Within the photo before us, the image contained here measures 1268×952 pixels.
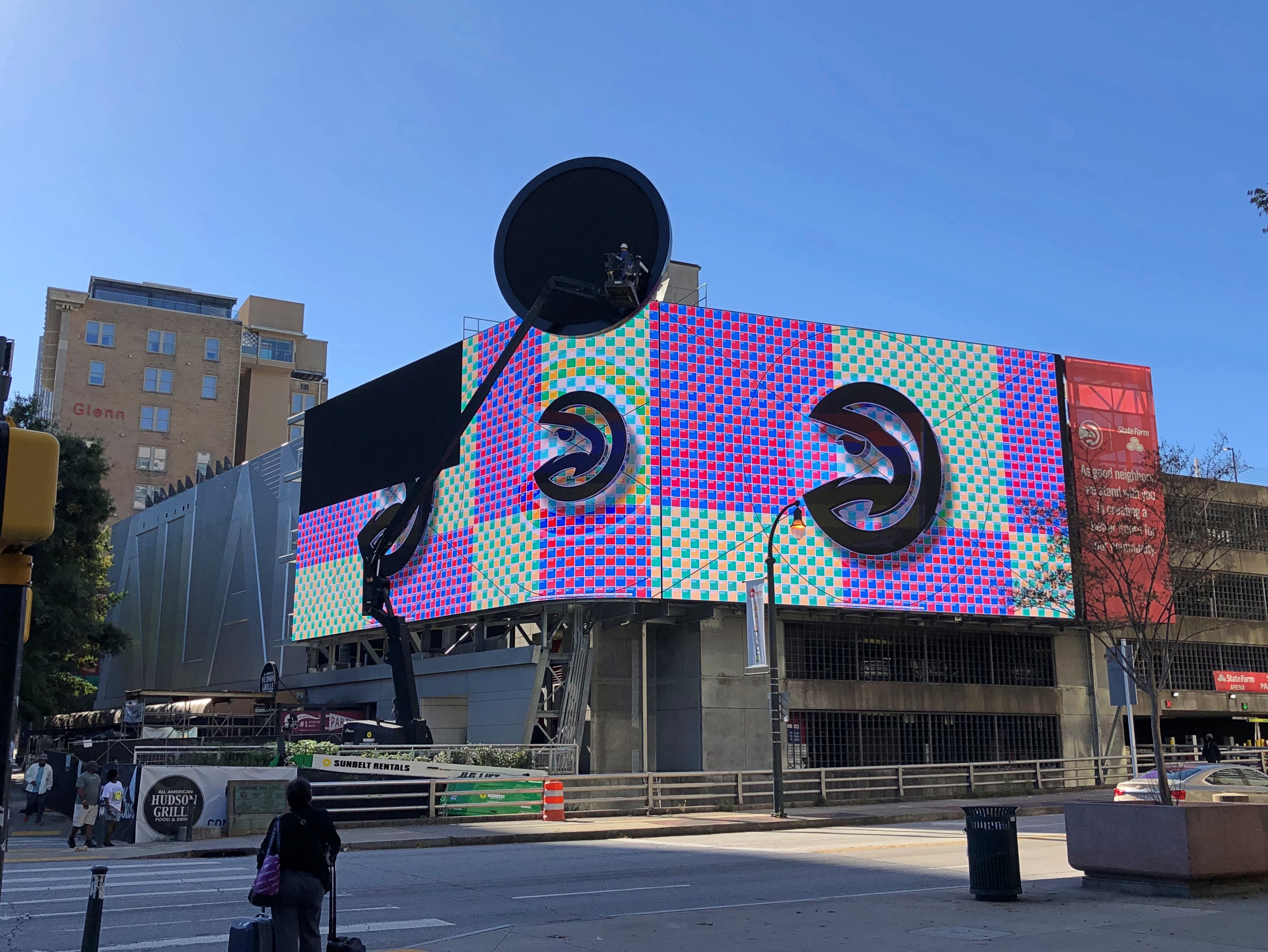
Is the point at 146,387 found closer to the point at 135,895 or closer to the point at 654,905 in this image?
the point at 135,895

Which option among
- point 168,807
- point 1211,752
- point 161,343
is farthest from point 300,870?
point 161,343

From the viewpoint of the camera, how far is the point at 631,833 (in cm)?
2680

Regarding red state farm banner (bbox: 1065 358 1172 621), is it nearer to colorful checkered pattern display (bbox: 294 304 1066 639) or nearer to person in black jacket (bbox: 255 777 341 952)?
colorful checkered pattern display (bbox: 294 304 1066 639)

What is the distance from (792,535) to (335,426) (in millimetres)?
22903

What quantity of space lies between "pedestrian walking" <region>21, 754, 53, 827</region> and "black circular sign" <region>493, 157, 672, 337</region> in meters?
19.5

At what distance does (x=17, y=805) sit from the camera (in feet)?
142

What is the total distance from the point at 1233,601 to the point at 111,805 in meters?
42.8

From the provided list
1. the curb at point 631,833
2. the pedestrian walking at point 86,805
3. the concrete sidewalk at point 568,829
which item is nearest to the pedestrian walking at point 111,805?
the pedestrian walking at point 86,805

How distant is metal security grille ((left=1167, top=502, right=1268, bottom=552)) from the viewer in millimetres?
26281

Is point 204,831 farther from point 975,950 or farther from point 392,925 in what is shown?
point 975,950

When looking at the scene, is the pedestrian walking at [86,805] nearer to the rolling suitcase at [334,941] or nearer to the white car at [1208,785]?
the rolling suitcase at [334,941]

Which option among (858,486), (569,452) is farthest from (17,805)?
(858,486)

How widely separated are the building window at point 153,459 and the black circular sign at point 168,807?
3003 inches

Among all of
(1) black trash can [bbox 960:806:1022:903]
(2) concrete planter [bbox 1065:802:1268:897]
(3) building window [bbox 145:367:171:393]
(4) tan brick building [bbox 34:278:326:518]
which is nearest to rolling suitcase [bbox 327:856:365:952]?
(1) black trash can [bbox 960:806:1022:903]
